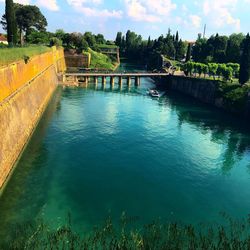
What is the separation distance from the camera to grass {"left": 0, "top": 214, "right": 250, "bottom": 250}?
1758cm

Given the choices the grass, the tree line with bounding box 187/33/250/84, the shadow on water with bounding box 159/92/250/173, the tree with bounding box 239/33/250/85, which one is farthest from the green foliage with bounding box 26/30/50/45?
Result: the grass

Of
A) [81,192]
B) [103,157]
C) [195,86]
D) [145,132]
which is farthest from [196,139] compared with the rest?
[195,86]

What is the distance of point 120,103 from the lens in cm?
6588

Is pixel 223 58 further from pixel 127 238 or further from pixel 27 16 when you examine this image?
pixel 127 238

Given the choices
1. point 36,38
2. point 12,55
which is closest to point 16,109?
point 12,55

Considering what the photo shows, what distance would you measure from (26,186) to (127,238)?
11.7 meters

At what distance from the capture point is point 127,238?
1945cm

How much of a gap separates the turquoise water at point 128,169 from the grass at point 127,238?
1.28 metres

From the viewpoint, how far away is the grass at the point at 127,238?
57.7 feet

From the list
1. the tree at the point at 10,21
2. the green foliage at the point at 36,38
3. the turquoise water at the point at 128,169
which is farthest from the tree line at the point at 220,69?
the green foliage at the point at 36,38

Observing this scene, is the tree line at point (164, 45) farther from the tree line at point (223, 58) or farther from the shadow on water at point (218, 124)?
the shadow on water at point (218, 124)

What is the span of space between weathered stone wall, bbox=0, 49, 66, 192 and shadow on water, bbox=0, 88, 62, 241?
91cm

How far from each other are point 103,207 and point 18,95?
66.8 ft

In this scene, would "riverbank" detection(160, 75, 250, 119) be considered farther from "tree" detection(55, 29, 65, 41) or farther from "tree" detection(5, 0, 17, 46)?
"tree" detection(55, 29, 65, 41)
